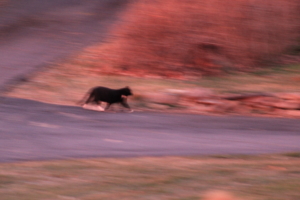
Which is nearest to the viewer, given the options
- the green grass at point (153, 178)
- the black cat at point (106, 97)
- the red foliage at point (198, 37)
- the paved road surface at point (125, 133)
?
the green grass at point (153, 178)

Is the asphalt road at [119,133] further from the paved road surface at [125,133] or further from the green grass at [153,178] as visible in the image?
the green grass at [153,178]

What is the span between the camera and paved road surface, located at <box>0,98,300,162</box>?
8510 mm

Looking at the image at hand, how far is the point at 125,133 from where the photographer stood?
392 inches

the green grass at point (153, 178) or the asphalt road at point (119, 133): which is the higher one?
the green grass at point (153, 178)

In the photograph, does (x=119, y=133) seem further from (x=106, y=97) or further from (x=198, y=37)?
(x=198, y=37)

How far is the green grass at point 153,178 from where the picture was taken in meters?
5.93

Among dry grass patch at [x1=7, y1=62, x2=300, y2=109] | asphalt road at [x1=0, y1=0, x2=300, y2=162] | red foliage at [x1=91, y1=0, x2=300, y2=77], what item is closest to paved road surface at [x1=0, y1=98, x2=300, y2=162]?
asphalt road at [x1=0, y1=0, x2=300, y2=162]

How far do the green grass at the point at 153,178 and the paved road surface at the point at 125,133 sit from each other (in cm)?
61

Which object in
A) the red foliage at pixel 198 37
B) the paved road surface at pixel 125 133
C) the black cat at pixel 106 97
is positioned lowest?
the paved road surface at pixel 125 133

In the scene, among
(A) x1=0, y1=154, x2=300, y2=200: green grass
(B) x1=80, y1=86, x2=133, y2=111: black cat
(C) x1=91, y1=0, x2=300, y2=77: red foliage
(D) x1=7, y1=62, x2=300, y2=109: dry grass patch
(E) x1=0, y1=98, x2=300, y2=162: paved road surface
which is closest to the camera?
(A) x1=0, y1=154, x2=300, y2=200: green grass

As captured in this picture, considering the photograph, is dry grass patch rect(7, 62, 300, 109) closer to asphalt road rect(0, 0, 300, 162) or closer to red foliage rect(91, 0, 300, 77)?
asphalt road rect(0, 0, 300, 162)

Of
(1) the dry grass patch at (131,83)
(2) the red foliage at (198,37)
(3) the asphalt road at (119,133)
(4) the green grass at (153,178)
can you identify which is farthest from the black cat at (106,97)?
(2) the red foliage at (198,37)

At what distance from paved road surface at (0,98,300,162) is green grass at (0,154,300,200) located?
2.00ft

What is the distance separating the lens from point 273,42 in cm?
1920
